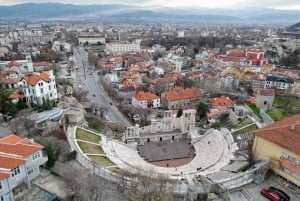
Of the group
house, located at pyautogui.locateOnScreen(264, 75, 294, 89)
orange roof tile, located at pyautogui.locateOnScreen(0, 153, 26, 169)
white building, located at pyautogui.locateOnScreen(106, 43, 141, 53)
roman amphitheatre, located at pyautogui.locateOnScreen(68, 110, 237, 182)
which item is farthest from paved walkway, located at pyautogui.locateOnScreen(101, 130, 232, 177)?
white building, located at pyautogui.locateOnScreen(106, 43, 141, 53)

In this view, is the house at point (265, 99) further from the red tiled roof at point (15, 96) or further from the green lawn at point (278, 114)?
the red tiled roof at point (15, 96)

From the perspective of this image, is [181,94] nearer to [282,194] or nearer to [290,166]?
[290,166]

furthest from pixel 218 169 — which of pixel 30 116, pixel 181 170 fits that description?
pixel 30 116

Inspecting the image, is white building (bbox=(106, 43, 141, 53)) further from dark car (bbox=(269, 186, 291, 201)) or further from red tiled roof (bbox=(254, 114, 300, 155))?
dark car (bbox=(269, 186, 291, 201))

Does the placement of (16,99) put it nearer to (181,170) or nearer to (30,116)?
(30,116)

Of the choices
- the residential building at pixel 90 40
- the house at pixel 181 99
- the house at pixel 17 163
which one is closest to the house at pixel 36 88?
the house at pixel 17 163

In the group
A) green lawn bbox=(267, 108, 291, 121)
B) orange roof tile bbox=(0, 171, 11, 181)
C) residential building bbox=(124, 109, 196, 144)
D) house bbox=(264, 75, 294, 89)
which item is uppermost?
orange roof tile bbox=(0, 171, 11, 181)
